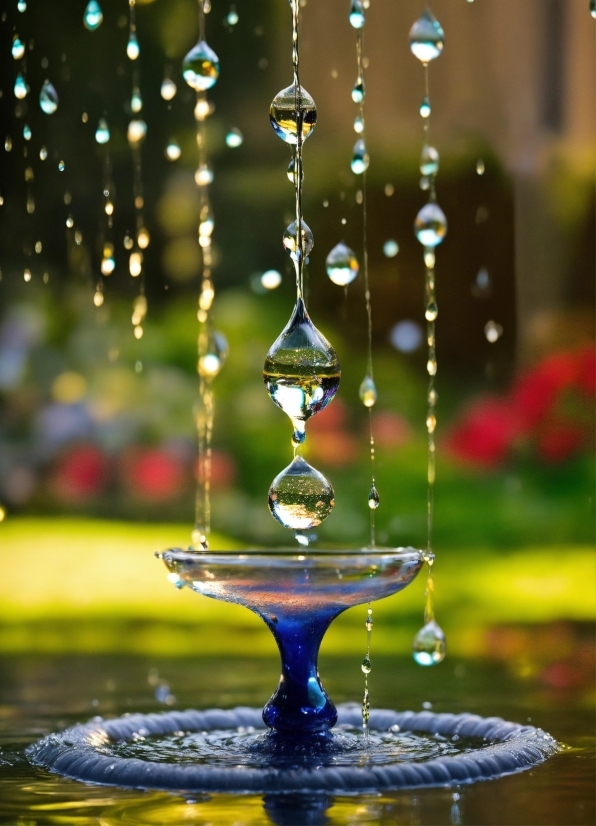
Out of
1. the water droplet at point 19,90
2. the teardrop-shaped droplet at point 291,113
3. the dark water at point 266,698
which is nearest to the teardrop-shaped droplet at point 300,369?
the teardrop-shaped droplet at point 291,113

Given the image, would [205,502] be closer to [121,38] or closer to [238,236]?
[238,236]

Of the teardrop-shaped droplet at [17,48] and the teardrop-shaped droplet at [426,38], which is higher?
the teardrop-shaped droplet at [17,48]

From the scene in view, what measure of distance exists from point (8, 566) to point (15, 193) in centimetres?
102

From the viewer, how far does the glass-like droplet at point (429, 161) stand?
381 cm

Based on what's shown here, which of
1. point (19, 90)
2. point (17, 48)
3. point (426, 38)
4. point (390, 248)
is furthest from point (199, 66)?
point (17, 48)

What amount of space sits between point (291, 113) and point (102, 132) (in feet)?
7.93

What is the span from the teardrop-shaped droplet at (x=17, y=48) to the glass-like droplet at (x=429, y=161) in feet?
3.70

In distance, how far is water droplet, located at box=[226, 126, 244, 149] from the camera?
3965 millimetres

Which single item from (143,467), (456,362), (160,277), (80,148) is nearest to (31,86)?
(80,148)

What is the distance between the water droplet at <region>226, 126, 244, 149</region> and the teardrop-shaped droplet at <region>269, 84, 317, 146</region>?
2439 mm

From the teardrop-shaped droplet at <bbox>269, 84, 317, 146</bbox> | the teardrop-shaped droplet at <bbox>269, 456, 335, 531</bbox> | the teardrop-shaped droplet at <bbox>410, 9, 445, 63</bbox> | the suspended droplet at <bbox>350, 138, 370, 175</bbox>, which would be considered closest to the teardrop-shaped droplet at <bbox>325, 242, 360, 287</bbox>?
the teardrop-shaped droplet at <bbox>410, 9, 445, 63</bbox>

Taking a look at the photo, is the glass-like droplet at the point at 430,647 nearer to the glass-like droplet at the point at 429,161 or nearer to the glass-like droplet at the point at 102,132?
the glass-like droplet at the point at 429,161

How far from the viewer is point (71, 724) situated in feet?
5.57

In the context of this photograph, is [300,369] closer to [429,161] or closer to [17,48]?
[429,161]
